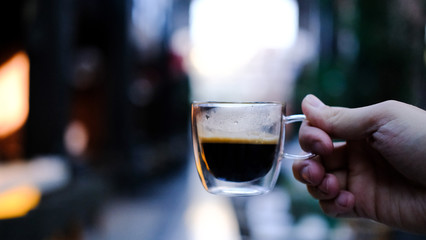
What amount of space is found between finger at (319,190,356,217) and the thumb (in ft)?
0.56

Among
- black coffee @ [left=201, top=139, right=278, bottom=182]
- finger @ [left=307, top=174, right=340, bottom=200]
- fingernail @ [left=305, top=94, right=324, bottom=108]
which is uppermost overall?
fingernail @ [left=305, top=94, right=324, bottom=108]

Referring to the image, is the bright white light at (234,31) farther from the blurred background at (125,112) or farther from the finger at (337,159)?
the finger at (337,159)

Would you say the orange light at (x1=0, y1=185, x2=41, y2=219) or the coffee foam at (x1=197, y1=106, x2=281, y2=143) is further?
the orange light at (x1=0, y1=185, x2=41, y2=219)

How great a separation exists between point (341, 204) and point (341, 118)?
0.71 feet

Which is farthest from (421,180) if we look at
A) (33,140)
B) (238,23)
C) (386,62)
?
(238,23)

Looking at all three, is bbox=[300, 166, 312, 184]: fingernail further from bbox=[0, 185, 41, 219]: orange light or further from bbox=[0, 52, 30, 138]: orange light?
bbox=[0, 52, 30, 138]: orange light

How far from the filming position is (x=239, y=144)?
3.18 feet

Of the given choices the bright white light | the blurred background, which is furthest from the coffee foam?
the bright white light

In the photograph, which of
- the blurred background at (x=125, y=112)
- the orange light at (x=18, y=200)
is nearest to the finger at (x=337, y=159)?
the blurred background at (x=125, y=112)

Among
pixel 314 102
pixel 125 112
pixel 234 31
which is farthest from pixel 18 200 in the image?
pixel 234 31

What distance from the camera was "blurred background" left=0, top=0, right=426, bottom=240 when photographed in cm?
242

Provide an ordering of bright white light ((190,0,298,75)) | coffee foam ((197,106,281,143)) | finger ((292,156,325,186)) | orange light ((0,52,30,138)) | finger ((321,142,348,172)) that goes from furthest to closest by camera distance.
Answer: bright white light ((190,0,298,75))
orange light ((0,52,30,138))
finger ((321,142,348,172))
finger ((292,156,325,186))
coffee foam ((197,106,281,143))

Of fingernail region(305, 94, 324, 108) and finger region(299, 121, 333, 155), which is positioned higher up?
fingernail region(305, 94, 324, 108)

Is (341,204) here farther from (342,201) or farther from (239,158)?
(239,158)
